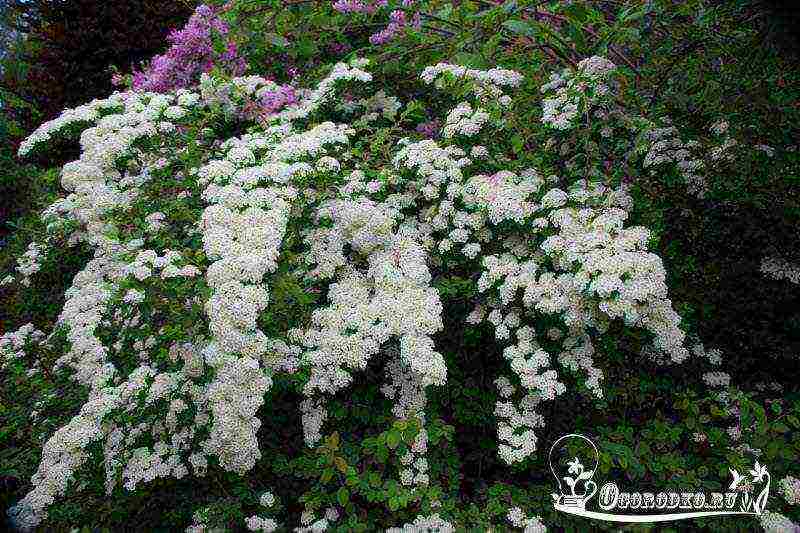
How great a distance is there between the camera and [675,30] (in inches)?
143

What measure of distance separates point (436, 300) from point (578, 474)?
1141 mm

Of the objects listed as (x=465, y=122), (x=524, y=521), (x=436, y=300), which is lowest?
(x=524, y=521)

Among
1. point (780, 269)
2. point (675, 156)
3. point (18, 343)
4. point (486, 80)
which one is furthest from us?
point (18, 343)

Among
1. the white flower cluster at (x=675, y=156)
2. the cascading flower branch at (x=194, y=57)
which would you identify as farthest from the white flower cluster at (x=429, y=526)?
the cascading flower branch at (x=194, y=57)

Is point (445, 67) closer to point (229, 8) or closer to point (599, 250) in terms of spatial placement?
point (599, 250)

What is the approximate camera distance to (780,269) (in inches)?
119

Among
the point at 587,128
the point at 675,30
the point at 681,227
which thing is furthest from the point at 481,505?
the point at 675,30

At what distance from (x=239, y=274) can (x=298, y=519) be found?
4.56ft

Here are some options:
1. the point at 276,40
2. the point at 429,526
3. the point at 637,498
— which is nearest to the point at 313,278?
the point at 429,526

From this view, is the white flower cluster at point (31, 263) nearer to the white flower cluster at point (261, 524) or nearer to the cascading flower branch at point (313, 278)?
the cascading flower branch at point (313, 278)

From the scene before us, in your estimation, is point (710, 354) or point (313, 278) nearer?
point (313, 278)

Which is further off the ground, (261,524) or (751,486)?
(261,524)

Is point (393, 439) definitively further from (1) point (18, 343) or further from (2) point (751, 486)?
(1) point (18, 343)

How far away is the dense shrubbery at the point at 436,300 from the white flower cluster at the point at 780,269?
0.02 m
